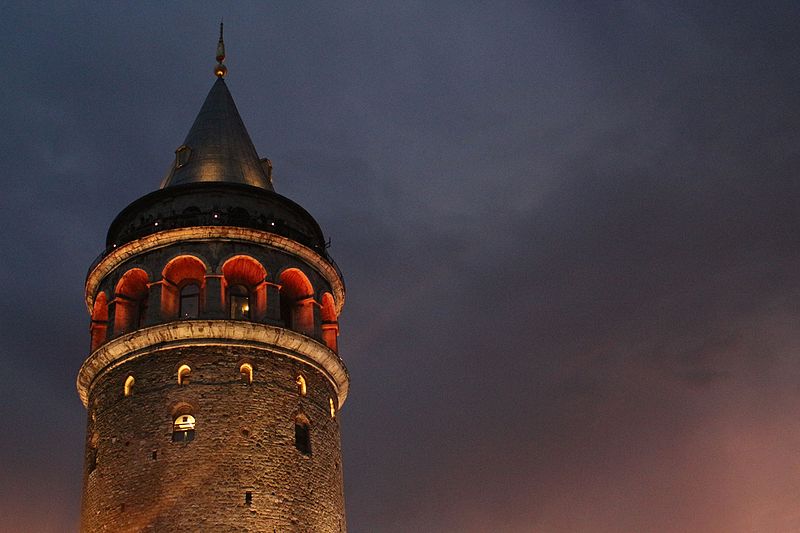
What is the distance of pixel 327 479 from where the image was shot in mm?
41344

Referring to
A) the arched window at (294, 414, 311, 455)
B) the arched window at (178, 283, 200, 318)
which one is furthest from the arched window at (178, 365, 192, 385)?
the arched window at (294, 414, 311, 455)

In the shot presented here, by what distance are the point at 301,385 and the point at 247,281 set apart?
5.39 m

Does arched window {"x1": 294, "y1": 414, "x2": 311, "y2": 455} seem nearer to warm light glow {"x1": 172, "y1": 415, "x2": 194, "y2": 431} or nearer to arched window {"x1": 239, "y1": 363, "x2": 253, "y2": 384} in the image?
arched window {"x1": 239, "y1": 363, "x2": 253, "y2": 384}

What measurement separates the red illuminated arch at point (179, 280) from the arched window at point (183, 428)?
4884mm

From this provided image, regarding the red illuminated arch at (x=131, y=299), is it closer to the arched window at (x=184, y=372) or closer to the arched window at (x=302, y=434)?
the arched window at (x=184, y=372)

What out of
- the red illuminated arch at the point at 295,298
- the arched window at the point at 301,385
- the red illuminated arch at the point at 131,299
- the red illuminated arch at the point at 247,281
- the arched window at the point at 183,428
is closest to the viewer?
the arched window at the point at 183,428

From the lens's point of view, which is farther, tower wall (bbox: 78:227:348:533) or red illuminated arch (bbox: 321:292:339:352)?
red illuminated arch (bbox: 321:292:339:352)

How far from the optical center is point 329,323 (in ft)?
155

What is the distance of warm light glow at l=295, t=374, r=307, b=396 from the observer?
Result: 140ft

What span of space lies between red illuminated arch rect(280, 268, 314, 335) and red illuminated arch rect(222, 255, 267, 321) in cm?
122

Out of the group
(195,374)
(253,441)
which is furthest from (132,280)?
(253,441)

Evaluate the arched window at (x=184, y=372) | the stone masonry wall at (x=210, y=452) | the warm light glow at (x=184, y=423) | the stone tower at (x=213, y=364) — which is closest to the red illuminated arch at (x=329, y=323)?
the stone tower at (x=213, y=364)

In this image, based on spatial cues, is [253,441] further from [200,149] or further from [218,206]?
[200,149]

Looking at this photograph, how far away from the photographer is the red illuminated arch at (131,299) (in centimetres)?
4391
